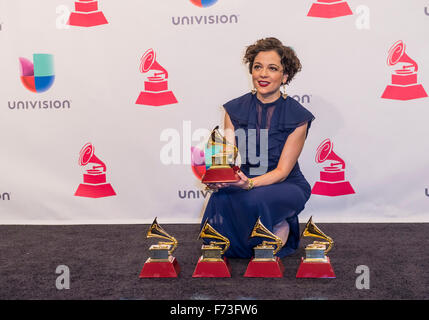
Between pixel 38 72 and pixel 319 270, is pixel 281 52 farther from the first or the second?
pixel 38 72

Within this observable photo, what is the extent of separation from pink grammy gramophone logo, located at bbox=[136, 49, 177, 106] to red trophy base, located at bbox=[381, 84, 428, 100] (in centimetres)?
162

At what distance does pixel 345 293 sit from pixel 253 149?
39.0 inches

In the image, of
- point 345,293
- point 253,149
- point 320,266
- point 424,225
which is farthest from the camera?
point 424,225

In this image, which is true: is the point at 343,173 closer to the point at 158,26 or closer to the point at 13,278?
the point at 158,26

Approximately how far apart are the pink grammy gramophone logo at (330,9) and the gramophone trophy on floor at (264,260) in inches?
76.9

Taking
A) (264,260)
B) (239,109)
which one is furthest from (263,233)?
(239,109)

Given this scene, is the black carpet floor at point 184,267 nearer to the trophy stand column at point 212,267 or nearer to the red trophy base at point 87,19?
the trophy stand column at point 212,267

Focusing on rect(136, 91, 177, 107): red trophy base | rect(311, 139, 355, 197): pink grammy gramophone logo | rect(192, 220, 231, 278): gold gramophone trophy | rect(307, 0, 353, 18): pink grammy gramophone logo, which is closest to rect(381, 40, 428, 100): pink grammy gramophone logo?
rect(307, 0, 353, 18): pink grammy gramophone logo

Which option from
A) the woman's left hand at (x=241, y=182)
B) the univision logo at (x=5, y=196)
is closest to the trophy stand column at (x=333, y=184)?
the woman's left hand at (x=241, y=182)

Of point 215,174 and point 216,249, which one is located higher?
point 215,174

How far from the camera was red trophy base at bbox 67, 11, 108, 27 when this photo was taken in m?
3.97

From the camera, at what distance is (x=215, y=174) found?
256cm
